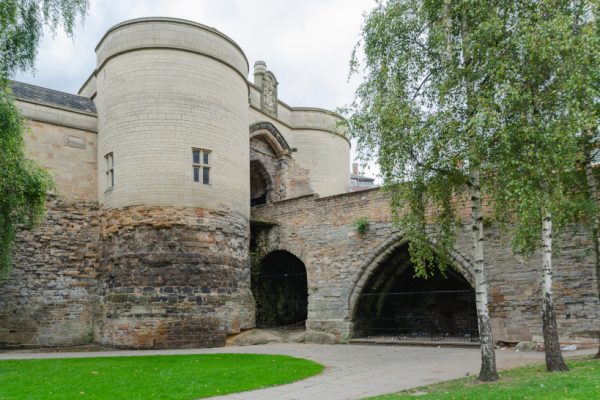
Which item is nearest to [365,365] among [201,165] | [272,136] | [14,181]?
[201,165]

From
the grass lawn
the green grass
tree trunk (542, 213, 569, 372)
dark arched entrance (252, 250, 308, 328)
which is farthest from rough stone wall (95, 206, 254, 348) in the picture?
tree trunk (542, 213, 569, 372)

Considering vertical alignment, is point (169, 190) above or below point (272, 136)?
below

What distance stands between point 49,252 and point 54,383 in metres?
8.56

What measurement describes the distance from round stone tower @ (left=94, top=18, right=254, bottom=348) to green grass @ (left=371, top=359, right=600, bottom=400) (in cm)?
906

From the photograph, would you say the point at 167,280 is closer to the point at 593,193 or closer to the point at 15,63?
the point at 15,63

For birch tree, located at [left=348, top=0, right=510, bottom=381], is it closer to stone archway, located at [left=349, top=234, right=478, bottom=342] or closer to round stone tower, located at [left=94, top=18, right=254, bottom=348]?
stone archway, located at [left=349, top=234, right=478, bottom=342]

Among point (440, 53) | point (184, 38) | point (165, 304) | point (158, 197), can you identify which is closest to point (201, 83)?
point (184, 38)

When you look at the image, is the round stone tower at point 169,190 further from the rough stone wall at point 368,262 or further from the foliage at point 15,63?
the foliage at point 15,63

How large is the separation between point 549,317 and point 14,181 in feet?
36.2

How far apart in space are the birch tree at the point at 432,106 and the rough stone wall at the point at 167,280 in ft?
24.4

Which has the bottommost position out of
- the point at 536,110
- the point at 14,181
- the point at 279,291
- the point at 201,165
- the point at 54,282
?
the point at 279,291

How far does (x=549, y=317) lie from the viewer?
895 cm

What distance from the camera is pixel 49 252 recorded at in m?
16.5

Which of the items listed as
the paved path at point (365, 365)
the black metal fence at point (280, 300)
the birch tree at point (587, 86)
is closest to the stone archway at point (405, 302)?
the paved path at point (365, 365)
